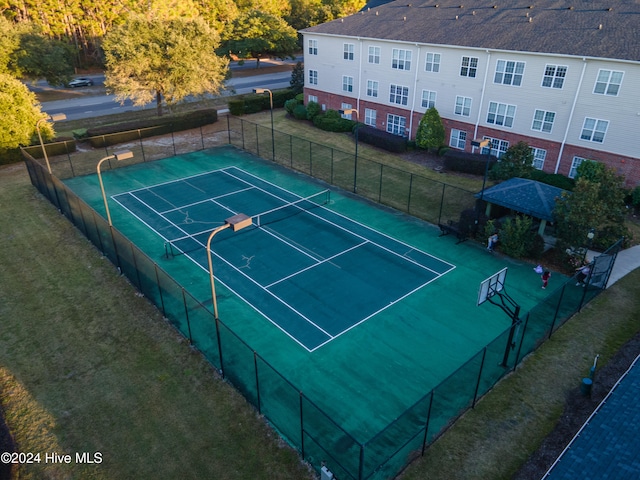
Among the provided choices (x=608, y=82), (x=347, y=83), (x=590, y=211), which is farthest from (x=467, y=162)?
(x=347, y=83)

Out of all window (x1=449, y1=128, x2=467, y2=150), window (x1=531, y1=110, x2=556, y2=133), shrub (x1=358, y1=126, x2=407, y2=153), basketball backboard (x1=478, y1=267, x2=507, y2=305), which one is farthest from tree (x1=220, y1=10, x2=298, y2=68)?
basketball backboard (x1=478, y1=267, x2=507, y2=305)

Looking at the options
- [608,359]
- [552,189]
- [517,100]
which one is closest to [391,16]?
[517,100]

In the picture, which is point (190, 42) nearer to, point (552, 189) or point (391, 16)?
point (391, 16)

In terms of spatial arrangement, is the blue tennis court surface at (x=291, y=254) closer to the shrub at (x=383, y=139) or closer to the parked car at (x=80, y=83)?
the shrub at (x=383, y=139)

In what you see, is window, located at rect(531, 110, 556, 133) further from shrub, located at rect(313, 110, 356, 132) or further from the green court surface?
shrub, located at rect(313, 110, 356, 132)

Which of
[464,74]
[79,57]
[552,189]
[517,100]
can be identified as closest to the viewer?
[552,189]
